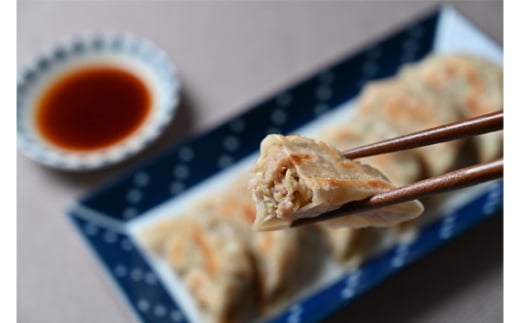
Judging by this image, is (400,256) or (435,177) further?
(400,256)

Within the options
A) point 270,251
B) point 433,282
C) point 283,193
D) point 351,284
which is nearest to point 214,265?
point 270,251

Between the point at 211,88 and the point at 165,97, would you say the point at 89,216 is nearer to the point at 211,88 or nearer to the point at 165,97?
the point at 165,97

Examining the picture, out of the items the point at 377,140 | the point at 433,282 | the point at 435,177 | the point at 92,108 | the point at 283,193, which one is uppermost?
the point at 92,108

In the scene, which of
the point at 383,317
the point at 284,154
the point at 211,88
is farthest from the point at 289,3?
the point at 284,154

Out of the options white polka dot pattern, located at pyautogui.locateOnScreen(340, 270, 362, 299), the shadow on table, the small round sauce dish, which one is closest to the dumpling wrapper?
white polka dot pattern, located at pyautogui.locateOnScreen(340, 270, 362, 299)

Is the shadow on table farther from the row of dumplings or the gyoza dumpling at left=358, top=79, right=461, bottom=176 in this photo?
the gyoza dumpling at left=358, top=79, right=461, bottom=176

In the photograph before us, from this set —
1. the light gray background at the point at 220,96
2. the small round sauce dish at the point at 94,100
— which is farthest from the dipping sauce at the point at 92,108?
the light gray background at the point at 220,96

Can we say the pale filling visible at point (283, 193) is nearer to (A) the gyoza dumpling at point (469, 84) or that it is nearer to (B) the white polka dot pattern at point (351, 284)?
(B) the white polka dot pattern at point (351, 284)

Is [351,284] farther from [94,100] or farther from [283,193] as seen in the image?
[94,100]
